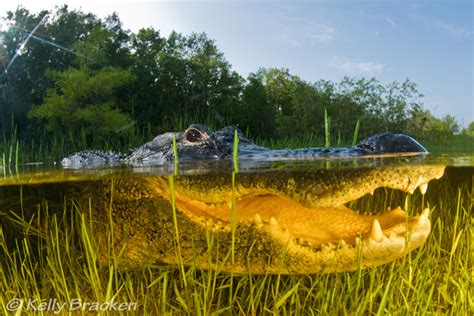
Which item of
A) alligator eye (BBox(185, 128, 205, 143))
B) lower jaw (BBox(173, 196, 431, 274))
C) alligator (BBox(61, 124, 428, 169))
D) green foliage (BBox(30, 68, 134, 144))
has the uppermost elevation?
green foliage (BBox(30, 68, 134, 144))

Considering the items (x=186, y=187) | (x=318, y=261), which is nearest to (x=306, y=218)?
(x=318, y=261)

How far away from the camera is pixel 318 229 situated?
305 centimetres

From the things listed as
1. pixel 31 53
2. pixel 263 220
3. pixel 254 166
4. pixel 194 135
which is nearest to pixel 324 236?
pixel 263 220

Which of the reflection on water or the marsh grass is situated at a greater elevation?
the reflection on water

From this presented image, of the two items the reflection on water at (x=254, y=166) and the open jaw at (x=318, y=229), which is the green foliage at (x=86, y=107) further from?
the open jaw at (x=318, y=229)

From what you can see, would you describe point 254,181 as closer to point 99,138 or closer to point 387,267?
point 387,267

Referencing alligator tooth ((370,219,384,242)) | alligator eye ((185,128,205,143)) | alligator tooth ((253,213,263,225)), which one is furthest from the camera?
alligator eye ((185,128,205,143))

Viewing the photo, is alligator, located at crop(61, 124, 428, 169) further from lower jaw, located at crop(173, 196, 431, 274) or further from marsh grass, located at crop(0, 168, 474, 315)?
lower jaw, located at crop(173, 196, 431, 274)

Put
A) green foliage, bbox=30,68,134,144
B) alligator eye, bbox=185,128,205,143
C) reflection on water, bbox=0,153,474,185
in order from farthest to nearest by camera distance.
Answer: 1. green foliage, bbox=30,68,134,144
2. alligator eye, bbox=185,128,205,143
3. reflection on water, bbox=0,153,474,185

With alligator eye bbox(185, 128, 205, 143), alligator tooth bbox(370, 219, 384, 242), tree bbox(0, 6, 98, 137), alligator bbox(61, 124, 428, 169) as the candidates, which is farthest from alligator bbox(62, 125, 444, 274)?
tree bbox(0, 6, 98, 137)

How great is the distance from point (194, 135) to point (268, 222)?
2.81m

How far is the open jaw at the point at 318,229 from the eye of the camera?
2637 mm

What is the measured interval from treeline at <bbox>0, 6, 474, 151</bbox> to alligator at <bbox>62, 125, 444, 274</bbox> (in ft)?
43.5

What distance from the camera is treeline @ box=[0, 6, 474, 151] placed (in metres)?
16.8
